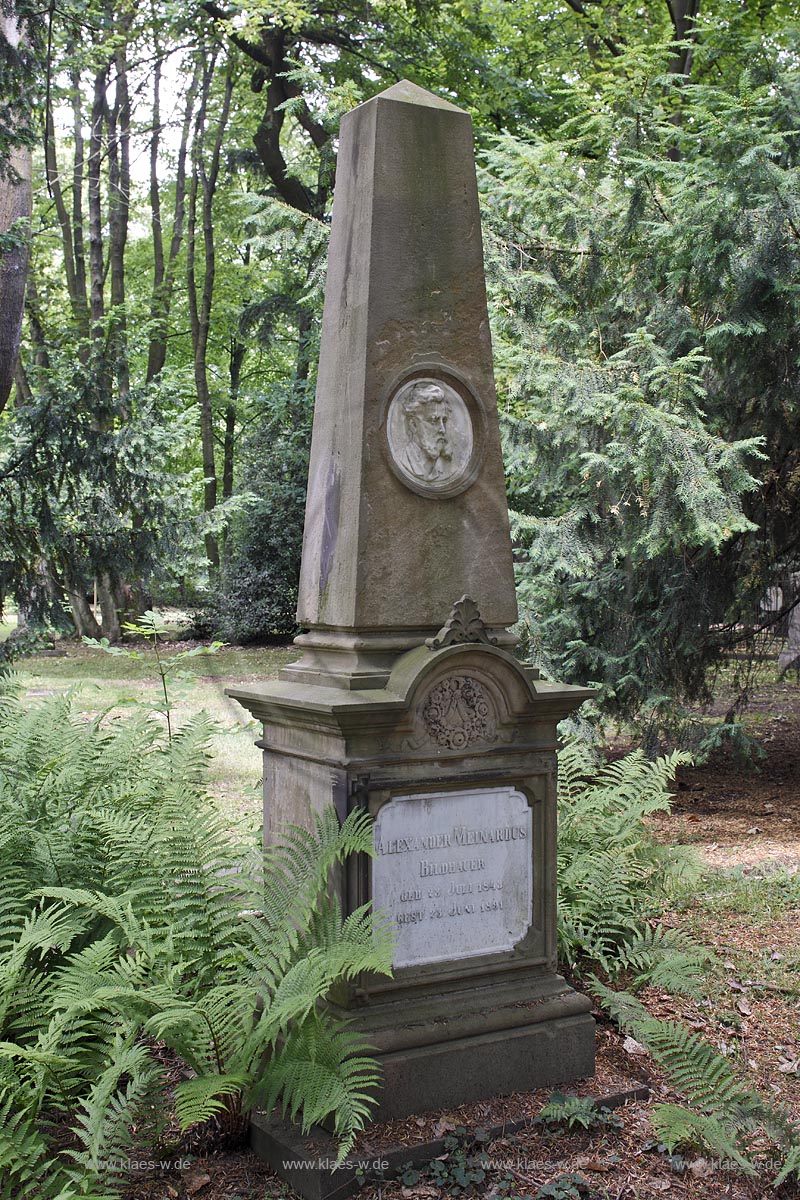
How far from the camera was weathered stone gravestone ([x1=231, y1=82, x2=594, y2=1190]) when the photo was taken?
13.3 ft

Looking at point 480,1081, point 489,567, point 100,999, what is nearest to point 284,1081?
point 100,999

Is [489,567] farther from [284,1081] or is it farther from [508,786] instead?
[284,1081]

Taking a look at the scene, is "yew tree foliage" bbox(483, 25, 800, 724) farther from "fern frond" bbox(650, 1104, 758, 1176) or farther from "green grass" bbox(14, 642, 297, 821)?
"fern frond" bbox(650, 1104, 758, 1176)

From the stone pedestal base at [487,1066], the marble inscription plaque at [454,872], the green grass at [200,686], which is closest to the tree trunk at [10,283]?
the green grass at [200,686]

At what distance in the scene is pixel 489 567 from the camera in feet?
14.7

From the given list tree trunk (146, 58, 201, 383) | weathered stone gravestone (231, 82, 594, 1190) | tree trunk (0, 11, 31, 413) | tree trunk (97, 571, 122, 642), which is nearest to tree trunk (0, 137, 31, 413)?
tree trunk (0, 11, 31, 413)

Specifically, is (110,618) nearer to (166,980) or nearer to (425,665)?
(425,665)

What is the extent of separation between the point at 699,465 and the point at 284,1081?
5.11 meters

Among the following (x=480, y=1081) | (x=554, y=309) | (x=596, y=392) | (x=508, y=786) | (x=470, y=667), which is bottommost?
(x=480, y=1081)

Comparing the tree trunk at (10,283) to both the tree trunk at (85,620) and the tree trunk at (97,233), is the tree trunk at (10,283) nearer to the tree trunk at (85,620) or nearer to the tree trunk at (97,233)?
the tree trunk at (97,233)

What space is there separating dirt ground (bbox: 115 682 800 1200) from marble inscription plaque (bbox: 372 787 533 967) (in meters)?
0.59

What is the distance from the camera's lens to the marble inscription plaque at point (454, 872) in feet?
13.4

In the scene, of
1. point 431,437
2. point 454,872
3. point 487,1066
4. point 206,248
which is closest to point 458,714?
point 454,872

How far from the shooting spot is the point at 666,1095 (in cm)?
414
